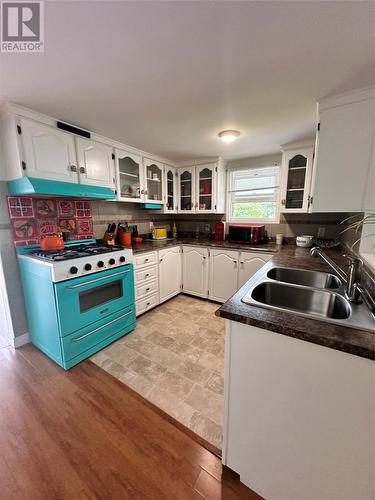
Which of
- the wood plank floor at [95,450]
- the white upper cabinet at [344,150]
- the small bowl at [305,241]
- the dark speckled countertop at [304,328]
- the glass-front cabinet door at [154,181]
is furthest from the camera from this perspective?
the glass-front cabinet door at [154,181]

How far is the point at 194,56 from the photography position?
110 cm

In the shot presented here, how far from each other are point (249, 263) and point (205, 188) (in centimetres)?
142

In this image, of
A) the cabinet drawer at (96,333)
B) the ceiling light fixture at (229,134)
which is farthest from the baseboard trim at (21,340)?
the ceiling light fixture at (229,134)

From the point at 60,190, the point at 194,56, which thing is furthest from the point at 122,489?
the point at 194,56

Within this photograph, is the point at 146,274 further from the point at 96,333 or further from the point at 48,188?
the point at 48,188

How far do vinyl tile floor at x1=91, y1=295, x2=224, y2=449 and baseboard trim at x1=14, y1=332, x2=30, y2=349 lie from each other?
836mm

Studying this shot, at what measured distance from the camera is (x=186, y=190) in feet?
11.1

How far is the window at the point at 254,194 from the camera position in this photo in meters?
3.01

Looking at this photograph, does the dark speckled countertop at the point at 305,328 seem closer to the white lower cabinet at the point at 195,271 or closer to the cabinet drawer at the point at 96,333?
the cabinet drawer at the point at 96,333

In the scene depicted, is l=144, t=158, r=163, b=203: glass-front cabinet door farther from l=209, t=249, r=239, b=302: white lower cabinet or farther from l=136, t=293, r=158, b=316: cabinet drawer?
l=136, t=293, r=158, b=316: cabinet drawer

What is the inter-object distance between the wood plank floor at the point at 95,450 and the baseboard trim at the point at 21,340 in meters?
0.47

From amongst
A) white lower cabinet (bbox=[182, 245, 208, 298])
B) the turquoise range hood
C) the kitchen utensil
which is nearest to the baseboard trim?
the kitchen utensil

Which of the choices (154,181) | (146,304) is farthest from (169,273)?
(154,181)

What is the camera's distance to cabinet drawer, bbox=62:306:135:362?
5.73 feet
